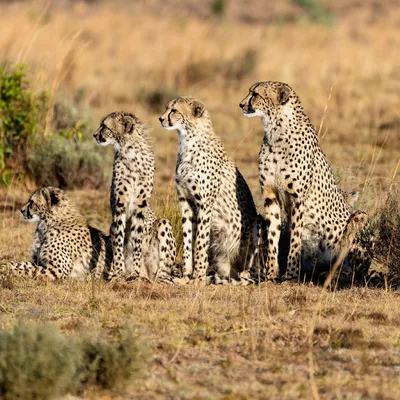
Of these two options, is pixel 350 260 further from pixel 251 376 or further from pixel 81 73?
pixel 81 73

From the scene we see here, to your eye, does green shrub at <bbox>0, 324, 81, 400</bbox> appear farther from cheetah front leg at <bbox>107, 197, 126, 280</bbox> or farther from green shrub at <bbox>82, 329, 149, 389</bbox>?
cheetah front leg at <bbox>107, 197, 126, 280</bbox>

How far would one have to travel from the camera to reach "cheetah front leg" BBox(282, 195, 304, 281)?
744cm

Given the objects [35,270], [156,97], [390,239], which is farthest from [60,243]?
[156,97]

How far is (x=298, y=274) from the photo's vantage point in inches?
292

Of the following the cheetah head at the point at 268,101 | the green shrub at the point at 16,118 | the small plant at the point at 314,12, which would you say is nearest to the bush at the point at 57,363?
the cheetah head at the point at 268,101

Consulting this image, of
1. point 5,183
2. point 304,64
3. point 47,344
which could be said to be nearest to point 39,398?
point 47,344

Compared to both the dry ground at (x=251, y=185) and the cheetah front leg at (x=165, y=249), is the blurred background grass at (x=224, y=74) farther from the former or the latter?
the cheetah front leg at (x=165, y=249)

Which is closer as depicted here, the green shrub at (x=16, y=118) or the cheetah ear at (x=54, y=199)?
the cheetah ear at (x=54, y=199)

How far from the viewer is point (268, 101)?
752 centimetres

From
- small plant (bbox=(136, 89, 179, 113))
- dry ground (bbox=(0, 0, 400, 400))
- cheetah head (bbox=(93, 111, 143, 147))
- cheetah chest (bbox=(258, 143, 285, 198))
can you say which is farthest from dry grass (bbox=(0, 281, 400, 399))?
small plant (bbox=(136, 89, 179, 113))

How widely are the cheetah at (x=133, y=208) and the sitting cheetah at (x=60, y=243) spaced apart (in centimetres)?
18

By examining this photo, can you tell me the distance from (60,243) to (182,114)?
125 centimetres

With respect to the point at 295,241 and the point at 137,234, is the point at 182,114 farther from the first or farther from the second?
the point at 295,241

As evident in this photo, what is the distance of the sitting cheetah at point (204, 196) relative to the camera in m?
7.51
